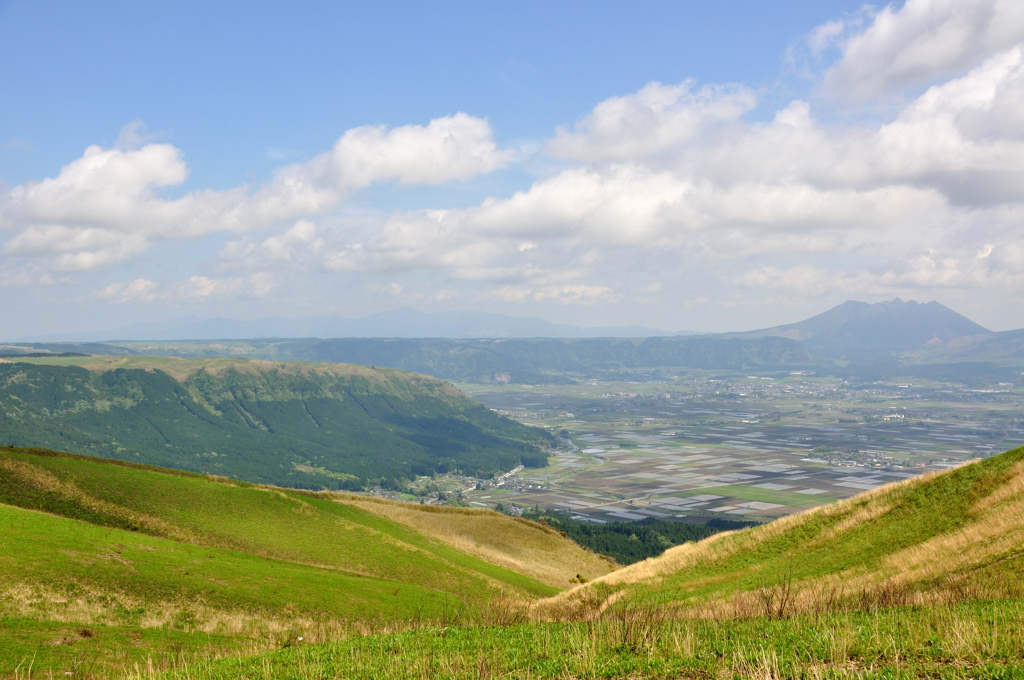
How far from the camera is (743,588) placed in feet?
117

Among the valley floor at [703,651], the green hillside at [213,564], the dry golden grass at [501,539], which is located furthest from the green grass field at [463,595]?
the dry golden grass at [501,539]

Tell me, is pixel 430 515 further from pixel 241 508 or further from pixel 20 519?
pixel 20 519

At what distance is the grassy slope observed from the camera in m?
27.5

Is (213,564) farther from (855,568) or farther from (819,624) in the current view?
(855,568)

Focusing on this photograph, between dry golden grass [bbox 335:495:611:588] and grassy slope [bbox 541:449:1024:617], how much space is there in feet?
114

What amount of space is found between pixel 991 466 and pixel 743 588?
2019 centimetres

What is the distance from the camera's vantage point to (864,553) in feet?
120

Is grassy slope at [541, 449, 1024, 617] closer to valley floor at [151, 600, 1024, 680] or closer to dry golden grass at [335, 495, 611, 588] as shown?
valley floor at [151, 600, 1024, 680]

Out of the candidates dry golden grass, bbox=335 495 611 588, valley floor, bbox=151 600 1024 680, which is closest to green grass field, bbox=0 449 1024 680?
valley floor, bbox=151 600 1024 680

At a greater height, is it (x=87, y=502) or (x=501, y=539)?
(x=87, y=502)

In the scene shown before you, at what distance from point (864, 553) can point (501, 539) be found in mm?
68185

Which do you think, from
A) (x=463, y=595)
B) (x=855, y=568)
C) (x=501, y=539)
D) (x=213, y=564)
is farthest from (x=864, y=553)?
(x=501, y=539)

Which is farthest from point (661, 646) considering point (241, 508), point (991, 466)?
point (241, 508)

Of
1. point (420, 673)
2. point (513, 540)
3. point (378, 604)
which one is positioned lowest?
point (513, 540)
